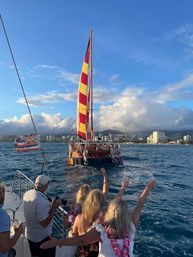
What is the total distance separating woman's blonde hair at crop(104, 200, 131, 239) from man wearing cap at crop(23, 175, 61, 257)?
4.50 feet

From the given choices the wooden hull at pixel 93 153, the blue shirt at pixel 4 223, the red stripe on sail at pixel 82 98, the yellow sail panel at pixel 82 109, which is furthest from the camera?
the red stripe on sail at pixel 82 98

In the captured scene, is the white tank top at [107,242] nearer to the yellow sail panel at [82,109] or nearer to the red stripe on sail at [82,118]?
the red stripe on sail at [82,118]

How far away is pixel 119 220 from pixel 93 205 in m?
0.52

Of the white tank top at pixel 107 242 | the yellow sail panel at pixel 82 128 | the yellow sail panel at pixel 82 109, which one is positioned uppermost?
the yellow sail panel at pixel 82 109

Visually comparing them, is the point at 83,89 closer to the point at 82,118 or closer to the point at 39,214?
the point at 82,118

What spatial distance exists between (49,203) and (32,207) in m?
0.24

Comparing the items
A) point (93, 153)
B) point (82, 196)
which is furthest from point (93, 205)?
point (93, 153)

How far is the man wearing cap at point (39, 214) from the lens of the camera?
4262 millimetres

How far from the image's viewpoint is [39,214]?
4.27 meters

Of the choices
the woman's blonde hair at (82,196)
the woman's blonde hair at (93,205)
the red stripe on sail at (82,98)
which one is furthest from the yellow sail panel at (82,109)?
the woman's blonde hair at (93,205)

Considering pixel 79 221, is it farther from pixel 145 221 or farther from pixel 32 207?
pixel 145 221

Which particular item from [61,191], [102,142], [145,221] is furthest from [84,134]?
[145,221]

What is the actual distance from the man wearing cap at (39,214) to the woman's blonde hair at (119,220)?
54.0 inches

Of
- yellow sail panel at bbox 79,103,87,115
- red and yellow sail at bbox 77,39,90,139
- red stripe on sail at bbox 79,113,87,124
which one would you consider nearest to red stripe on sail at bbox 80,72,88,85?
red and yellow sail at bbox 77,39,90,139
